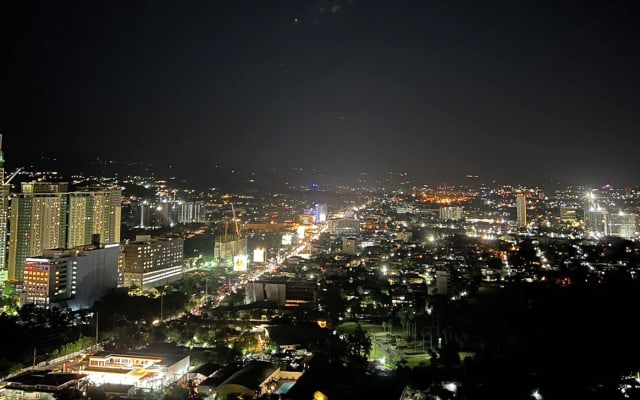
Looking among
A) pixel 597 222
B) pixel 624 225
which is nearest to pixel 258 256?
pixel 597 222

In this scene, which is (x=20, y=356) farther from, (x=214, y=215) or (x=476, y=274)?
(x=214, y=215)

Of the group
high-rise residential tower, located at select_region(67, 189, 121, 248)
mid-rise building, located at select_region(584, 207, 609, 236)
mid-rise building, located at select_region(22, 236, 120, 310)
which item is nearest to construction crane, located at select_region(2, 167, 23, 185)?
high-rise residential tower, located at select_region(67, 189, 121, 248)

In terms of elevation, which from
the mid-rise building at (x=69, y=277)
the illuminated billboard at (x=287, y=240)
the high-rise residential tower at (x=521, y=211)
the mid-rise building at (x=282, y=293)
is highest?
the high-rise residential tower at (x=521, y=211)

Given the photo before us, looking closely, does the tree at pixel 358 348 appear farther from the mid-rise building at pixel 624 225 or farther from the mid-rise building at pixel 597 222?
the mid-rise building at pixel 597 222

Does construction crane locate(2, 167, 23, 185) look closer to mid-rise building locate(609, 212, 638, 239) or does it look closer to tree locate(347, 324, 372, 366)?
tree locate(347, 324, 372, 366)

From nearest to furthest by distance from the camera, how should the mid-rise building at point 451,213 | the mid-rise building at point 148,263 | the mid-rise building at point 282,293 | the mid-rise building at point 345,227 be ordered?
the mid-rise building at point 282,293
the mid-rise building at point 148,263
the mid-rise building at point 345,227
the mid-rise building at point 451,213

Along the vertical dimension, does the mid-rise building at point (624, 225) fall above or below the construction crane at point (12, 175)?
below

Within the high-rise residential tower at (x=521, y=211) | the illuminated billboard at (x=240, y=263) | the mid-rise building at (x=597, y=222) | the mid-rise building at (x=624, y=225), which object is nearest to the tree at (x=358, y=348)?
the illuminated billboard at (x=240, y=263)
